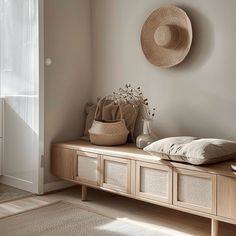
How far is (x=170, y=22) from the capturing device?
10.5 ft

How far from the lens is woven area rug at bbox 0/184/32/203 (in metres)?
3.40

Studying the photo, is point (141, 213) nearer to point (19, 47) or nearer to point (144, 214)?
point (144, 214)

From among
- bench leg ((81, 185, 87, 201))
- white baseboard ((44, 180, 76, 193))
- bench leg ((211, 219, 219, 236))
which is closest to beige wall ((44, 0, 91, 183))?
white baseboard ((44, 180, 76, 193))

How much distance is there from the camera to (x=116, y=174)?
3033mm

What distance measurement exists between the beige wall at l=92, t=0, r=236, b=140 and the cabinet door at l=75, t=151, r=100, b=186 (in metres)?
0.63

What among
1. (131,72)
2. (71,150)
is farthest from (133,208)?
(131,72)

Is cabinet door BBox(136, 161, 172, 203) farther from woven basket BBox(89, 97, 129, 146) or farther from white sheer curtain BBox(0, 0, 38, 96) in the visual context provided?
white sheer curtain BBox(0, 0, 38, 96)


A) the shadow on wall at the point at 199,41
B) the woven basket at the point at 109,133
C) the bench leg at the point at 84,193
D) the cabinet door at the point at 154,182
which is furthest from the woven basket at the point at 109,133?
the shadow on wall at the point at 199,41

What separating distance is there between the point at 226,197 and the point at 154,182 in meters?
0.58

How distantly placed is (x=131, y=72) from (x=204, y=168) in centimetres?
142

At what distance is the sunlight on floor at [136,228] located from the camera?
2631 millimetres

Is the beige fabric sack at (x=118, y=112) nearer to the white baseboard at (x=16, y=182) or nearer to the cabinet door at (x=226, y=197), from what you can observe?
the white baseboard at (x=16, y=182)

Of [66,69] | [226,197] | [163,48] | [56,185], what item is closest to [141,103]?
[163,48]

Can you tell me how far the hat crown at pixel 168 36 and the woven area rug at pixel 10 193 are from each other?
1.80 metres
